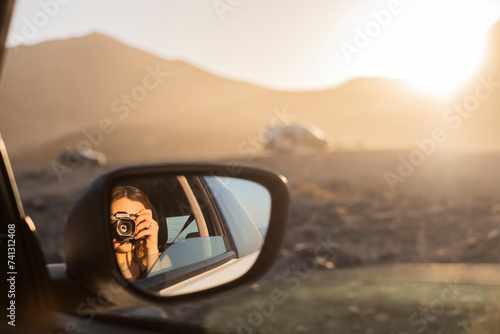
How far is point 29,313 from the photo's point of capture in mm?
1662

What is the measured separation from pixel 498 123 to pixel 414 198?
7269 cm

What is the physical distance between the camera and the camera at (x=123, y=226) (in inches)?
62.4

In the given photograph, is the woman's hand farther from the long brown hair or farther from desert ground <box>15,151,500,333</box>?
desert ground <box>15,151,500,333</box>

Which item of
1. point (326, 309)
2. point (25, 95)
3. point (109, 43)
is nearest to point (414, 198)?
point (326, 309)

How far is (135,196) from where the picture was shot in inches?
69.1

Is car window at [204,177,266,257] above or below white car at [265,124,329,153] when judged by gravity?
above

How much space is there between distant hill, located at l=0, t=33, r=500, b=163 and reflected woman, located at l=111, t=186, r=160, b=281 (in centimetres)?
8210

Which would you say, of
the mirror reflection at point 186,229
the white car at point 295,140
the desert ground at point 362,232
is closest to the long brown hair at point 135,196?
the mirror reflection at point 186,229

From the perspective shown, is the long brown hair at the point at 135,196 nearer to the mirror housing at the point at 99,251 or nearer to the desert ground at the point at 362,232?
the mirror housing at the point at 99,251

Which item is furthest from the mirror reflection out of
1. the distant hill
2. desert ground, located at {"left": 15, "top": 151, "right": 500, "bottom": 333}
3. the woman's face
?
the distant hill

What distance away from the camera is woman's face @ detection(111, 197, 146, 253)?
5.21 feet

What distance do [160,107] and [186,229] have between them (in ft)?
561

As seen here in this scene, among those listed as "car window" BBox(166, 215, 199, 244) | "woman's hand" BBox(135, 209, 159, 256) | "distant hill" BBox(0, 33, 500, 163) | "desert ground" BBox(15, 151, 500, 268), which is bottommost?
"distant hill" BBox(0, 33, 500, 163)

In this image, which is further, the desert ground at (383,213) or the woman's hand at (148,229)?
the desert ground at (383,213)
